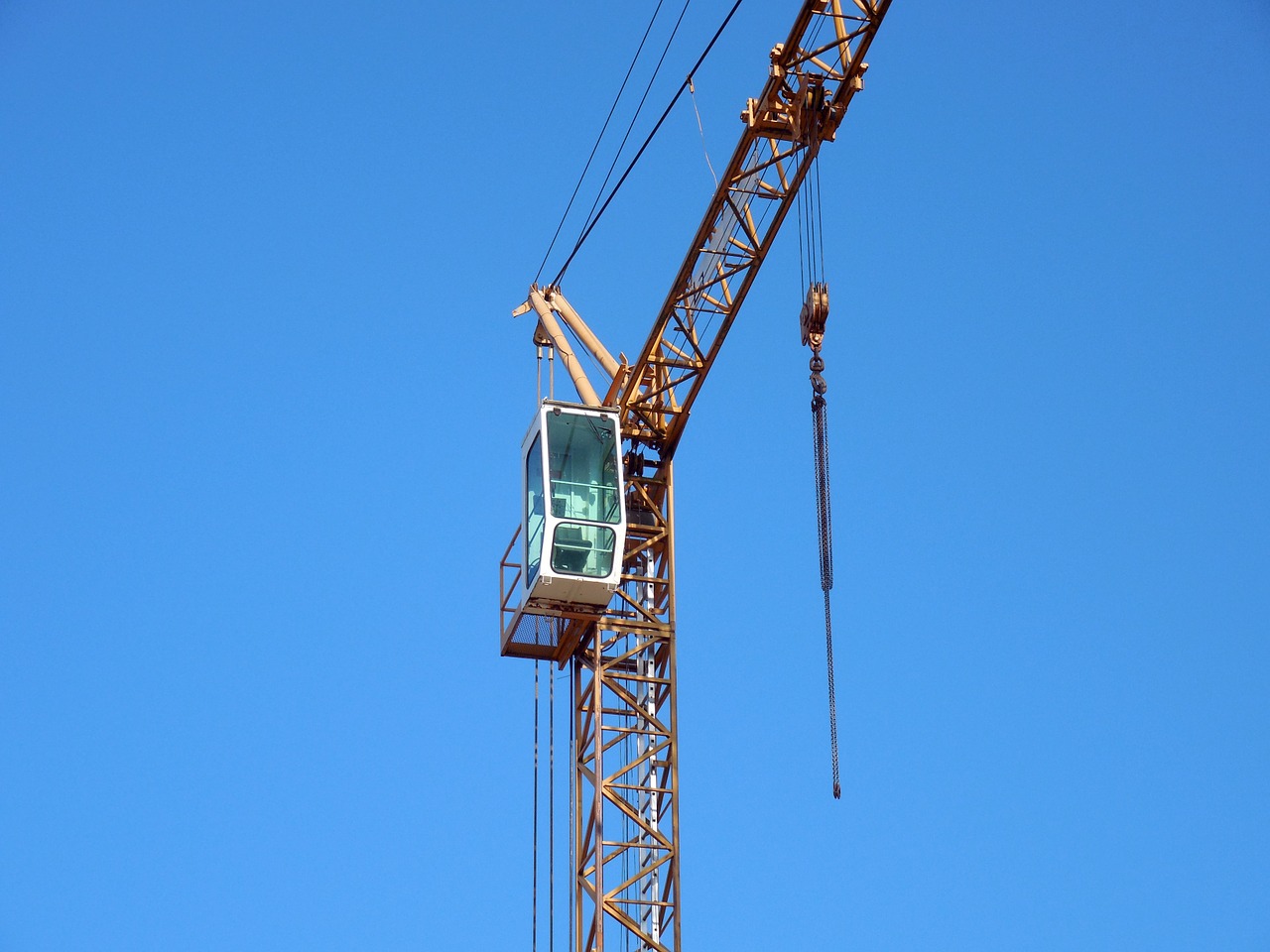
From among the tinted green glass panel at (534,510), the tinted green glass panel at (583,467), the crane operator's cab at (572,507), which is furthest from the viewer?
the tinted green glass panel at (534,510)

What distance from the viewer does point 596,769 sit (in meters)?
41.6

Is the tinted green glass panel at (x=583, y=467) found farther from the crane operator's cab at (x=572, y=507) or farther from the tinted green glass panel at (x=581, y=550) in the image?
the tinted green glass panel at (x=581, y=550)

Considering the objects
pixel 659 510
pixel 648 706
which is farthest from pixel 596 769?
pixel 659 510

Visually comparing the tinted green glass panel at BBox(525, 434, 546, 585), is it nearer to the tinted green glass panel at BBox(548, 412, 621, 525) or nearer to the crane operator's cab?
the crane operator's cab

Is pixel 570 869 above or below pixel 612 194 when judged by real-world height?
below

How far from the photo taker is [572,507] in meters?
41.6

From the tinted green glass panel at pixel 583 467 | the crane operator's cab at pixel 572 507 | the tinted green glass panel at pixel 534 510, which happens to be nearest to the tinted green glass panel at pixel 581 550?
the crane operator's cab at pixel 572 507

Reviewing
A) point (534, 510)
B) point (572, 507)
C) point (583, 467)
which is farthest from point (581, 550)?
point (583, 467)

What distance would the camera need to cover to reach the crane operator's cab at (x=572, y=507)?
41.2 meters

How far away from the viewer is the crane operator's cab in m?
41.2

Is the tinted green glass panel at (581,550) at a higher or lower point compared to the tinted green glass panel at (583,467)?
lower

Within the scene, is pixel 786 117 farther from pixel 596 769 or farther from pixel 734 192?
pixel 596 769

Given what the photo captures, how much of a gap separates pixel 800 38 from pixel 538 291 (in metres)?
13.3

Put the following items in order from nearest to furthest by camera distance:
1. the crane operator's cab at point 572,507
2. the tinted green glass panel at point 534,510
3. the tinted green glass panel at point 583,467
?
the crane operator's cab at point 572,507 → the tinted green glass panel at point 583,467 → the tinted green glass panel at point 534,510
